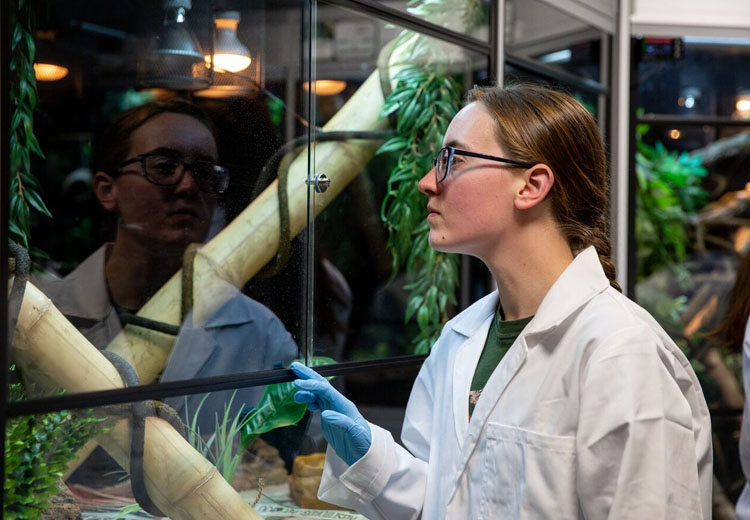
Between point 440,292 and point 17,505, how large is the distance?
1559 millimetres

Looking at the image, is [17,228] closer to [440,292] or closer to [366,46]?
[366,46]

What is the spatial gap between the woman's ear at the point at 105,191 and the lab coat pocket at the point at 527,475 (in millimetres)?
1070

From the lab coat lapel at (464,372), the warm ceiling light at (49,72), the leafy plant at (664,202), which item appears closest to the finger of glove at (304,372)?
the lab coat lapel at (464,372)

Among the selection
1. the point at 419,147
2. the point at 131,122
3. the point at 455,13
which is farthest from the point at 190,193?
the point at 455,13

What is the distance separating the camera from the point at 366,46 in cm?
259

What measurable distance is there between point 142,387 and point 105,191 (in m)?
0.59

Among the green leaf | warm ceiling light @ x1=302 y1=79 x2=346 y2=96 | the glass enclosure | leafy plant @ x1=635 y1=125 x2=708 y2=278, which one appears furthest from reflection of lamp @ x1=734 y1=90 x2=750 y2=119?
the green leaf

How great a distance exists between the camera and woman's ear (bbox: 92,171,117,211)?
2.17 m

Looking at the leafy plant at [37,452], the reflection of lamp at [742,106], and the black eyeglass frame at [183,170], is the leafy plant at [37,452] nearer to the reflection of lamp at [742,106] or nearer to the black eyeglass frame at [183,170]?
the black eyeglass frame at [183,170]

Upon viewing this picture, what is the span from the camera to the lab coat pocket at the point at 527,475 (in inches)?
61.9

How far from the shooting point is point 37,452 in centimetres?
171

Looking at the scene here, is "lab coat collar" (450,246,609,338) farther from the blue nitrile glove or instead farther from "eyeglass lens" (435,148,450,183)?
the blue nitrile glove

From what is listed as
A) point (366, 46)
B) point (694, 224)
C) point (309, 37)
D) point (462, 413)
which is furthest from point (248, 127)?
point (694, 224)

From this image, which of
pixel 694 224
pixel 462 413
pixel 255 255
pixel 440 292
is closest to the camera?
pixel 462 413
